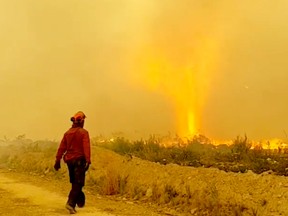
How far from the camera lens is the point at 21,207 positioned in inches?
471

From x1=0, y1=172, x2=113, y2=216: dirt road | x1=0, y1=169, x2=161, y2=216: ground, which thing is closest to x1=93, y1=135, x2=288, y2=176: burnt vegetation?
x1=0, y1=169, x2=161, y2=216: ground

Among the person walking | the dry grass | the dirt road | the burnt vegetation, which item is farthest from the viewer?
the burnt vegetation

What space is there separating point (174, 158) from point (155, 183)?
418cm

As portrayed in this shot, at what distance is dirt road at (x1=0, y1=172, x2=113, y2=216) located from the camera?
1093 cm

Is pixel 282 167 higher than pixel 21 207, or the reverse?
pixel 282 167

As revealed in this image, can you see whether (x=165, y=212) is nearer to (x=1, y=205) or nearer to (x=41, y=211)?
(x=41, y=211)

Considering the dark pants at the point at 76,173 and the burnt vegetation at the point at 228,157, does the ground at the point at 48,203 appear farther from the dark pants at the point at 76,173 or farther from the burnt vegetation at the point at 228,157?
the burnt vegetation at the point at 228,157

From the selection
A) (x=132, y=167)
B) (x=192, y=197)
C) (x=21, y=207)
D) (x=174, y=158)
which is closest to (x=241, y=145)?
(x=174, y=158)

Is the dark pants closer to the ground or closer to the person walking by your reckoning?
the person walking

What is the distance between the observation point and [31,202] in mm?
12711

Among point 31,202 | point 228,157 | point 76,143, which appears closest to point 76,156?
point 76,143

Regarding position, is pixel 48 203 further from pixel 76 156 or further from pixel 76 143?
pixel 76 143

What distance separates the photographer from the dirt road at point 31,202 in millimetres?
10930

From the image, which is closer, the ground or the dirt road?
the dirt road
